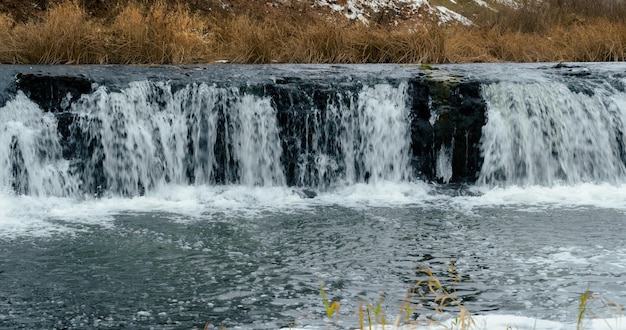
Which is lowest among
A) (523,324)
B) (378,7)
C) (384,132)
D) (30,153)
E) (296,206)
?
(523,324)

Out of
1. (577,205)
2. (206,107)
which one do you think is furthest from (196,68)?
(577,205)

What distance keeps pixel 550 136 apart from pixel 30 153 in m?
6.20

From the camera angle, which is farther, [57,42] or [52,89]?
[57,42]

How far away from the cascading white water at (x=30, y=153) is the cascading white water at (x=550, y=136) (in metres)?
4.93

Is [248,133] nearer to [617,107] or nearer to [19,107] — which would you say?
[19,107]

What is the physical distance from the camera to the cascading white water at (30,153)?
9430mm

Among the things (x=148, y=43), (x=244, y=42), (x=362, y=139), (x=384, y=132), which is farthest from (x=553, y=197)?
(x=148, y=43)

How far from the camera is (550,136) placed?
10961 millimetres

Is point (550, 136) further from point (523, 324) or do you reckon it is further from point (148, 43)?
point (523, 324)

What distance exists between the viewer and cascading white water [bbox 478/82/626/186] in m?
10.7

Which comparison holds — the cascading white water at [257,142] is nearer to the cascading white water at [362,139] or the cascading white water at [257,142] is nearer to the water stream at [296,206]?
the water stream at [296,206]

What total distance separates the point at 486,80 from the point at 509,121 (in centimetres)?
66

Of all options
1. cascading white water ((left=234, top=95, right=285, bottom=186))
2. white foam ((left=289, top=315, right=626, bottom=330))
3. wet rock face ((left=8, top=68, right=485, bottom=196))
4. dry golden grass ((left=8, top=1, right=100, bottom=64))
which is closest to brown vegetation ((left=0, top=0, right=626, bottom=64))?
dry golden grass ((left=8, top=1, right=100, bottom=64))

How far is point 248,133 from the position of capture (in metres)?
10.5
